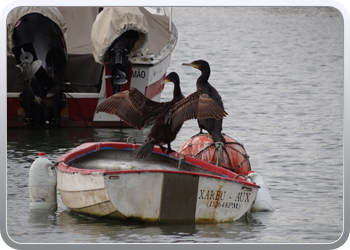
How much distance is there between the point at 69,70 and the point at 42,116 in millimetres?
1494

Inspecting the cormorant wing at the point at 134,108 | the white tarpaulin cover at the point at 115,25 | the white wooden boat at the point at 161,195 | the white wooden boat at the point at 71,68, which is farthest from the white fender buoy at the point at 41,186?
the white tarpaulin cover at the point at 115,25

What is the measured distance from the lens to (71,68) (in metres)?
13.2

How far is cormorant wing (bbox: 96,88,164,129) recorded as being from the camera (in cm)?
770

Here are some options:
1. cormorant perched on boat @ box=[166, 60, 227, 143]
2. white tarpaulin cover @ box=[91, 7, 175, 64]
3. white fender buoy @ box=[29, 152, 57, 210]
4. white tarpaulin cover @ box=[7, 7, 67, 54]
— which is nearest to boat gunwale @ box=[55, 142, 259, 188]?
white fender buoy @ box=[29, 152, 57, 210]

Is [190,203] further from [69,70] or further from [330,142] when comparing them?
[69,70]

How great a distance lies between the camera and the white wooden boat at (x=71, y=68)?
1133cm

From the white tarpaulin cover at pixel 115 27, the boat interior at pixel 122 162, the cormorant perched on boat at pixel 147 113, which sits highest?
the white tarpaulin cover at pixel 115 27

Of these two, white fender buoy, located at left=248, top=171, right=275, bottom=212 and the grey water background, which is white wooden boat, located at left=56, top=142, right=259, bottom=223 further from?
white fender buoy, located at left=248, top=171, right=275, bottom=212

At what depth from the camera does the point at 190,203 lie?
260 inches

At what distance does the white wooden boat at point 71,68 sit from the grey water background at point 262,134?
0.34 metres

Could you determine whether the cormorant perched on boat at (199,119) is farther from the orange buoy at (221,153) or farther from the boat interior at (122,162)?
the boat interior at (122,162)

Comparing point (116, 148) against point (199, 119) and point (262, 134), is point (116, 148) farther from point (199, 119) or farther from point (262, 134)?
point (262, 134)

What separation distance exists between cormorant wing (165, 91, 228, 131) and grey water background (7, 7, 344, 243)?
45.2 inches

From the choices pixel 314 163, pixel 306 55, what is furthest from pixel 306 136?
pixel 306 55
